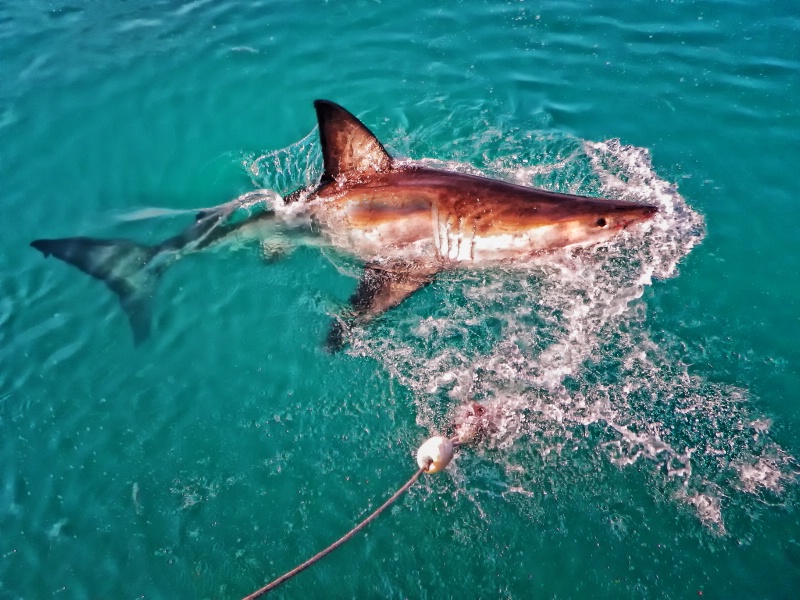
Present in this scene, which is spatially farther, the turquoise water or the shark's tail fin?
the shark's tail fin

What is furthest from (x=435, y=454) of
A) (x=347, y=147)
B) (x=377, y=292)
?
(x=347, y=147)

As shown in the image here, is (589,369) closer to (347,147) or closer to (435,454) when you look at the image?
(435,454)

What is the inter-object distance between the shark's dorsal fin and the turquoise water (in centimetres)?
91

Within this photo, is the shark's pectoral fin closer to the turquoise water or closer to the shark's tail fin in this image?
the turquoise water

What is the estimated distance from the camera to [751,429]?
4.25 meters

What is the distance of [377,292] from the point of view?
530 cm

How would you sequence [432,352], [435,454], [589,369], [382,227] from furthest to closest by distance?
[382,227] → [432,352] → [589,369] → [435,454]

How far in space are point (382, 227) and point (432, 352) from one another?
1.31m

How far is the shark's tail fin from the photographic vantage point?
5.57 metres

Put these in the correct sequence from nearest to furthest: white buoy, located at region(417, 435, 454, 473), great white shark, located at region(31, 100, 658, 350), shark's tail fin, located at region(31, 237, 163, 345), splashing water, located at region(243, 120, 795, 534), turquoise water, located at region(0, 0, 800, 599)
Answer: white buoy, located at region(417, 435, 454, 473), turquoise water, located at region(0, 0, 800, 599), splashing water, located at region(243, 120, 795, 534), great white shark, located at region(31, 100, 658, 350), shark's tail fin, located at region(31, 237, 163, 345)

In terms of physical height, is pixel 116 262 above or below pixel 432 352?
above

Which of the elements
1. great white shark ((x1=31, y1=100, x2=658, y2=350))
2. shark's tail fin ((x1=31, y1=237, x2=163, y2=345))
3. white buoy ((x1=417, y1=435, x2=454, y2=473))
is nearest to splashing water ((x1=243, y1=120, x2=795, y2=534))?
great white shark ((x1=31, y1=100, x2=658, y2=350))

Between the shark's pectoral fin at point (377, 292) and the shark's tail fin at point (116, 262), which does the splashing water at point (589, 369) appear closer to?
the shark's pectoral fin at point (377, 292)

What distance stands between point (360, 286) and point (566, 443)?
2.26 metres
